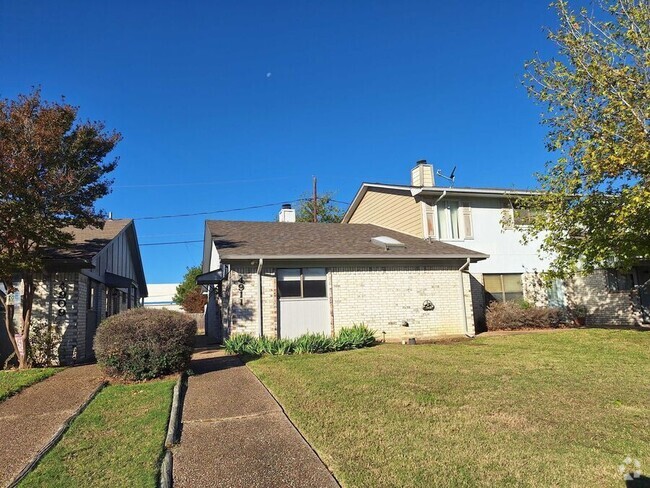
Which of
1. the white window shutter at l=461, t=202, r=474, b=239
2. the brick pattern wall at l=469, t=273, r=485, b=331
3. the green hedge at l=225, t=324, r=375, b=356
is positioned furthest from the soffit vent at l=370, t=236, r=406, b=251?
the brick pattern wall at l=469, t=273, r=485, b=331

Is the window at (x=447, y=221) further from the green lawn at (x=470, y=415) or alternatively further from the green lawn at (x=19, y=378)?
the green lawn at (x=19, y=378)

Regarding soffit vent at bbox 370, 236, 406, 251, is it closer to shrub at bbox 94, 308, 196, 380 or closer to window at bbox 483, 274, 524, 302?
window at bbox 483, 274, 524, 302

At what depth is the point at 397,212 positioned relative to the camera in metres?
19.8

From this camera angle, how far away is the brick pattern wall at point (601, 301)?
18688 millimetres

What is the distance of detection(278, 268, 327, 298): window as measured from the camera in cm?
1391

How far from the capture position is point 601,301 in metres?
19.1

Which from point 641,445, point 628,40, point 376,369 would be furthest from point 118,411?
point 628,40

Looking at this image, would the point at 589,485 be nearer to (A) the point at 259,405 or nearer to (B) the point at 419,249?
(A) the point at 259,405

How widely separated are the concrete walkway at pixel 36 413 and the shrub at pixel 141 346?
0.59 metres

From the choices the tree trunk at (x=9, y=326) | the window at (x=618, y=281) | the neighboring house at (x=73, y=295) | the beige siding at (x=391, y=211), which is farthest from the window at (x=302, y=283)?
the window at (x=618, y=281)

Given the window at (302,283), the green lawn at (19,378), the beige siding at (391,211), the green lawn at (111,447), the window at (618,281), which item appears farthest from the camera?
the window at (618,281)

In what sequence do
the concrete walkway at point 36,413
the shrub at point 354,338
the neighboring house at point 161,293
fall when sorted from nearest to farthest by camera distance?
the concrete walkway at point 36,413 → the shrub at point 354,338 → the neighboring house at point 161,293

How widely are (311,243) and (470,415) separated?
10164 millimetres

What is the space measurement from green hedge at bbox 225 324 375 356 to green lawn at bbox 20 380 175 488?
4782 mm
